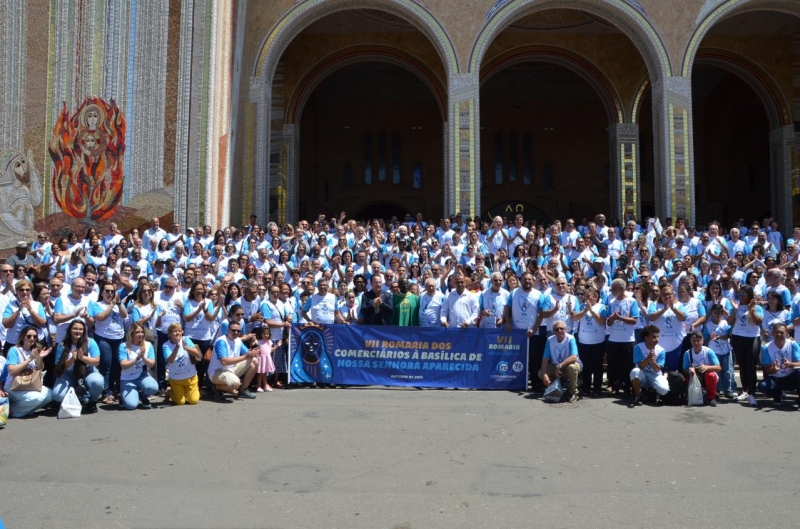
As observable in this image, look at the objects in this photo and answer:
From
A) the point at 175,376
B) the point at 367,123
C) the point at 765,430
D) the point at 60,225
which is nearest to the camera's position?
the point at 765,430

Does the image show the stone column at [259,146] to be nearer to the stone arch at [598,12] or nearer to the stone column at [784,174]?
the stone arch at [598,12]

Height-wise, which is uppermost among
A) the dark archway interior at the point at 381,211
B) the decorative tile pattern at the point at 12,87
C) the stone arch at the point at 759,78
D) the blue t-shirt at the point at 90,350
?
the stone arch at the point at 759,78

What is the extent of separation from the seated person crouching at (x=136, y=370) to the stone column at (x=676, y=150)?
1480 centimetres

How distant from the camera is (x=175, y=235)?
15789 mm

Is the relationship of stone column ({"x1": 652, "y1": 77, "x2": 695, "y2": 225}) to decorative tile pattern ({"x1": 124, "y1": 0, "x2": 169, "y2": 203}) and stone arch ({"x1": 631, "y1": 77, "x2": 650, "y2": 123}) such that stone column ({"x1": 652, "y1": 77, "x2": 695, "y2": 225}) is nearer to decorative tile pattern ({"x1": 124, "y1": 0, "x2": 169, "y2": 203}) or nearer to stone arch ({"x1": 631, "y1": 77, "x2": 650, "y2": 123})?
stone arch ({"x1": 631, "y1": 77, "x2": 650, "y2": 123})

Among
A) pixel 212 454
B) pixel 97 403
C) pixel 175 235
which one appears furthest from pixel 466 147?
pixel 212 454

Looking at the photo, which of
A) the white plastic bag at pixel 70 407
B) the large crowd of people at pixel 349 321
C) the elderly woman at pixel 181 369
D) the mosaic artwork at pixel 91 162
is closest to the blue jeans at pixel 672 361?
the large crowd of people at pixel 349 321

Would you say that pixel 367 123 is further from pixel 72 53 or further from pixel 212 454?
pixel 212 454

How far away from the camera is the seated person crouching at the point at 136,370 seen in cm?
898

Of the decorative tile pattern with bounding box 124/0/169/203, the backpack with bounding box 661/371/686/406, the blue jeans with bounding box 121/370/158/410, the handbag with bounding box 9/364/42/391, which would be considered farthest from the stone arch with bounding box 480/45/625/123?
the handbag with bounding box 9/364/42/391

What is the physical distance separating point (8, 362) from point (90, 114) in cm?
1109

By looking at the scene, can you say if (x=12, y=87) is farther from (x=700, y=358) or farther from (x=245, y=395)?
(x=700, y=358)

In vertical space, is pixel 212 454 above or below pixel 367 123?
below

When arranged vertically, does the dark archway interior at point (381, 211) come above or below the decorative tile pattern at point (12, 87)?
below
